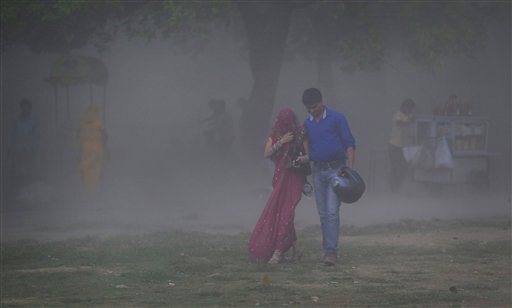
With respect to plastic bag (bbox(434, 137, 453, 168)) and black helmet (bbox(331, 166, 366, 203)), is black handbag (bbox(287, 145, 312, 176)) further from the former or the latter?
plastic bag (bbox(434, 137, 453, 168))

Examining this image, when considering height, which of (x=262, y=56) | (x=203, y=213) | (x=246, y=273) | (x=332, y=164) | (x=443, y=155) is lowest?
(x=246, y=273)

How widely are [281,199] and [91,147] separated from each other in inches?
316

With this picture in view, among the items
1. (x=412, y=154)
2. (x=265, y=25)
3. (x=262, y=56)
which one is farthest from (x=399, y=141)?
(x=265, y=25)

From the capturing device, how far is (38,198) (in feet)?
64.2

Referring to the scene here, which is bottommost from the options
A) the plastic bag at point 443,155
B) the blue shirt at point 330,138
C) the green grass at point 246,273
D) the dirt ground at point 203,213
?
the green grass at point 246,273

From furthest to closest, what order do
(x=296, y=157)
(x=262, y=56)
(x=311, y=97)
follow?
(x=262, y=56) → (x=296, y=157) → (x=311, y=97)

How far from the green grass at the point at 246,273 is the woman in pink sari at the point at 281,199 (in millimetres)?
211

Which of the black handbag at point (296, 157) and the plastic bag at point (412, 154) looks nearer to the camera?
the black handbag at point (296, 157)

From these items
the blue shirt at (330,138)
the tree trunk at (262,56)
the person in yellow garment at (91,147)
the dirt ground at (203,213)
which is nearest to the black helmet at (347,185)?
the blue shirt at (330,138)

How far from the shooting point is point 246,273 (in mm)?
10625

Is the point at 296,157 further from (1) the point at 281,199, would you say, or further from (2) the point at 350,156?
(2) the point at 350,156

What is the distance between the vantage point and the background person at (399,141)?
797 inches

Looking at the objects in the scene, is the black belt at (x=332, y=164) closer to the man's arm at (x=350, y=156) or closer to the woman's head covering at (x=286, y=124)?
the man's arm at (x=350, y=156)

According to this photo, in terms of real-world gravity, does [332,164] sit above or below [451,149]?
below
